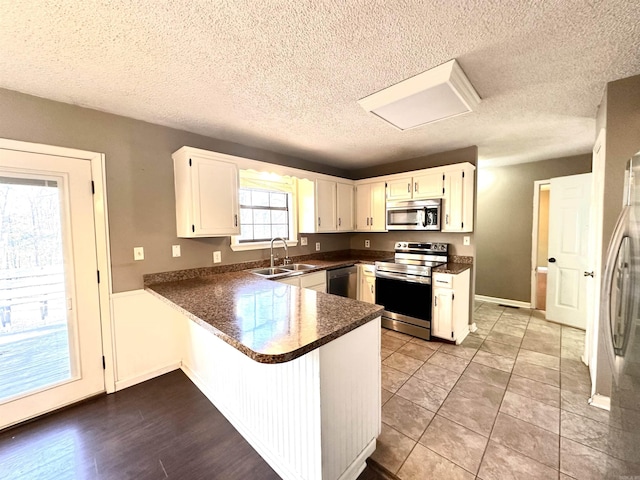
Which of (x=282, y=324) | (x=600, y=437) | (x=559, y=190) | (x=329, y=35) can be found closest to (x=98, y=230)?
(x=282, y=324)

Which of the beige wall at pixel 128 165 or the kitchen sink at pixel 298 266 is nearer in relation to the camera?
the beige wall at pixel 128 165

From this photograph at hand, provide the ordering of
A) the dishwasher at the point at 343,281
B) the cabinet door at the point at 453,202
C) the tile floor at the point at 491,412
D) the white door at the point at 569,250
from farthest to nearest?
the dishwasher at the point at 343,281, the white door at the point at 569,250, the cabinet door at the point at 453,202, the tile floor at the point at 491,412

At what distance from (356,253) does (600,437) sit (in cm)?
337

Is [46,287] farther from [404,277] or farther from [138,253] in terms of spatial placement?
[404,277]

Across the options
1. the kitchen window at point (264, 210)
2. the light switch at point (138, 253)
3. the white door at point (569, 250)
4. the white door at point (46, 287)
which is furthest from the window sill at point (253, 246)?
the white door at point (569, 250)

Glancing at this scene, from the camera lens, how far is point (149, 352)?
2.40 meters

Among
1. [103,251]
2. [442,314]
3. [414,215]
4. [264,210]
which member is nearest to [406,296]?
[442,314]

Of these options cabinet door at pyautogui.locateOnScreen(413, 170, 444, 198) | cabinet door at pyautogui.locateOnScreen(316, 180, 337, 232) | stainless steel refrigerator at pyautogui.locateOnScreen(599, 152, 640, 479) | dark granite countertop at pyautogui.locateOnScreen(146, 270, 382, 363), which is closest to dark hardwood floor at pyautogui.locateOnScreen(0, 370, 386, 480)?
dark granite countertop at pyautogui.locateOnScreen(146, 270, 382, 363)

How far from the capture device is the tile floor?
1477mm

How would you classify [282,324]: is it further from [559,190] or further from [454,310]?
[559,190]

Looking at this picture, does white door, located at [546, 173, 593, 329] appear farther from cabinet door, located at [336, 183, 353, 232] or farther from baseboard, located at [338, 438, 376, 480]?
baseboard, located at [338, 438, 376, 480]

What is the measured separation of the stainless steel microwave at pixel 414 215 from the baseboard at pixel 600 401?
2.03 m

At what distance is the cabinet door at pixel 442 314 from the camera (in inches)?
115

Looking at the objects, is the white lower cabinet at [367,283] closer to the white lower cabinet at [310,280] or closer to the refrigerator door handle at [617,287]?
the white lower cabinet at [310,280]
